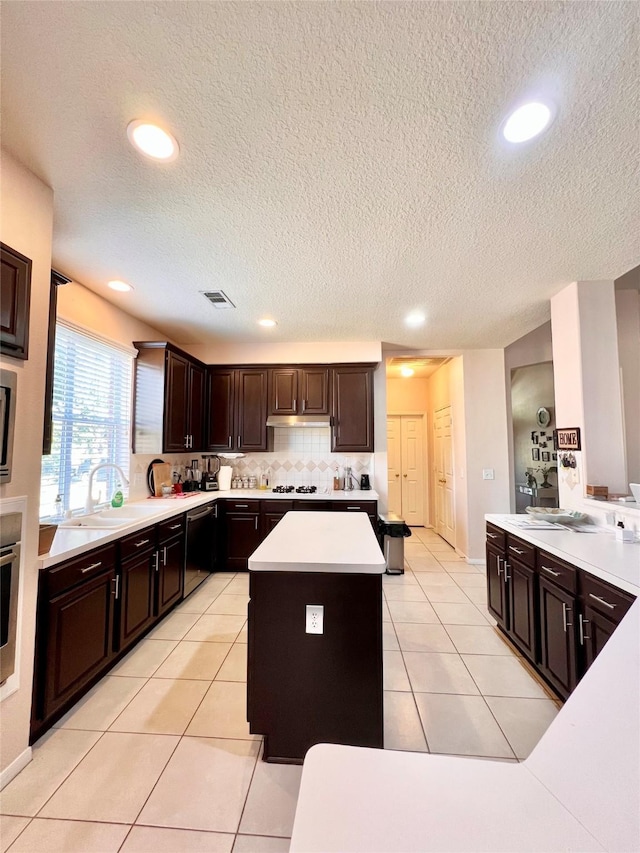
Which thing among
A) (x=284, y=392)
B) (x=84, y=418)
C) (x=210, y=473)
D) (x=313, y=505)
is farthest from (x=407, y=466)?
(x=84, y=418)

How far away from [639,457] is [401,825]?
4602 mm

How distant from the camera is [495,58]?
1.20 metres

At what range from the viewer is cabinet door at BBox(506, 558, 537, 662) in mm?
2195

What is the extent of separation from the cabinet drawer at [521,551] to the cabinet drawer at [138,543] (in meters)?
2.68

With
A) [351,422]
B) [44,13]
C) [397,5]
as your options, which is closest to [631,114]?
[397,5]

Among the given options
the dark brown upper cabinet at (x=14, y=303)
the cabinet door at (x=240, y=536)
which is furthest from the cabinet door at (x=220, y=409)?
the dark brown upper cabinet at (x=14, y=303)

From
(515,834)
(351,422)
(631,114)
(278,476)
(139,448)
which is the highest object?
(631,114)

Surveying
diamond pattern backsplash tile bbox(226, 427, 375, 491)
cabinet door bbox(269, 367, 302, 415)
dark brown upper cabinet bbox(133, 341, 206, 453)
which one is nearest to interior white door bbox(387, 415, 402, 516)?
diamond pattern backsplash tile bbox(226, 427, 375, 491)

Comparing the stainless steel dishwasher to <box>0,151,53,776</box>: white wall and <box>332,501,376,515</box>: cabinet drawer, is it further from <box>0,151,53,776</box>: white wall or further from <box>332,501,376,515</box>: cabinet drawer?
<box>0,151,53,776</box>: white wall

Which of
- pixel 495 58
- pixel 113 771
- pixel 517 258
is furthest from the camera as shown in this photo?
pixel 517 258

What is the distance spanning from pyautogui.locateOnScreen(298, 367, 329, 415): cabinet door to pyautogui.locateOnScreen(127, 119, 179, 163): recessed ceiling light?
9.90 feet

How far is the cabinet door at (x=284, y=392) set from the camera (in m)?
4.52

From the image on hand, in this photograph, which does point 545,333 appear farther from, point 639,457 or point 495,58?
point 495,58

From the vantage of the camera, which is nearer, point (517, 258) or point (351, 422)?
point (517, 258)
